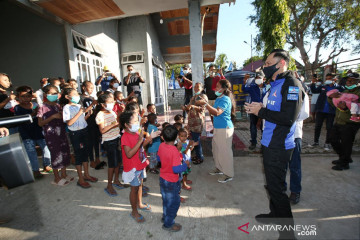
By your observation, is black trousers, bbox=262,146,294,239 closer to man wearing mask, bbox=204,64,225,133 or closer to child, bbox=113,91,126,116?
child, bbox=113,91,126,116

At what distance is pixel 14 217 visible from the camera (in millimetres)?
2896

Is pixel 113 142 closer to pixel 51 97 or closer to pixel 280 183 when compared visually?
pixel 51 97

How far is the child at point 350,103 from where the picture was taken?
363 cm

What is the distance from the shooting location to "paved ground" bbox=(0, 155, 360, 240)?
244cm

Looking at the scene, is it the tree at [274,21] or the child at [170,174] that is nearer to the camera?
the child at [170,174]

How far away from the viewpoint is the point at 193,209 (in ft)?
9.53

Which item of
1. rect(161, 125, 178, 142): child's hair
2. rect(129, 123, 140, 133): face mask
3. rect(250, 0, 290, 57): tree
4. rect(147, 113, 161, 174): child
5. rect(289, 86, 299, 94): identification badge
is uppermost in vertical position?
rect(250, 0, 290, 57): tree

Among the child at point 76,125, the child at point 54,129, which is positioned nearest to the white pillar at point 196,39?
the child at point 76,125

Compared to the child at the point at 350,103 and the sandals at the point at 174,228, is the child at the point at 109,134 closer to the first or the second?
the sandals at the point at 174,228

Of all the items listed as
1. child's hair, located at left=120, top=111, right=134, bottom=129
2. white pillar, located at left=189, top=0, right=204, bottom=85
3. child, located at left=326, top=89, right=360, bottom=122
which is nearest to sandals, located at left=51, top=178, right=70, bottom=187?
child's hair, located at left=120, top=111, right=134, bottom=129

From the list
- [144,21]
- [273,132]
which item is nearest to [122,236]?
[273,132]

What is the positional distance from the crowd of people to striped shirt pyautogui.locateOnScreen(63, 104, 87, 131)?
0.02 m

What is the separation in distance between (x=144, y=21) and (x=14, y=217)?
9.70 metres

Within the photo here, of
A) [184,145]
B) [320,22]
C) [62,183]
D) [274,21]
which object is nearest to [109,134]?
[184,145]
